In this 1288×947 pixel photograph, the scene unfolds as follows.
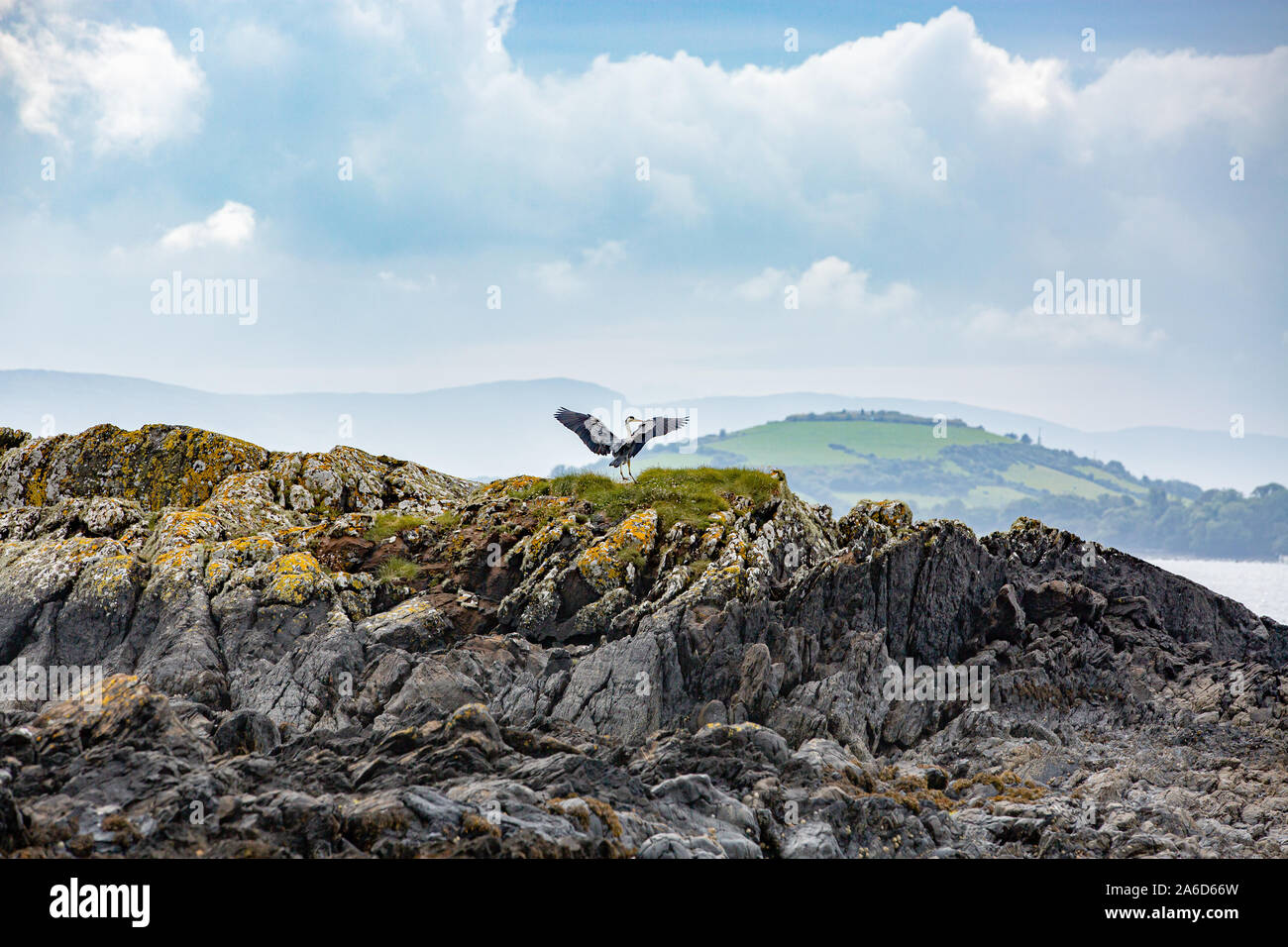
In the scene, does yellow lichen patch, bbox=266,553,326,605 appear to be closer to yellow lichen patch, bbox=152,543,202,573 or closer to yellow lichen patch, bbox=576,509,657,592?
yellow lichen patch, bbox=152,543,202,573

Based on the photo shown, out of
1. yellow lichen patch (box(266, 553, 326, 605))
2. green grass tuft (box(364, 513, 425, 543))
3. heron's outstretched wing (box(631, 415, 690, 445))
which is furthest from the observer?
heron's outstretched wing (box(631, 415, 690, 445))

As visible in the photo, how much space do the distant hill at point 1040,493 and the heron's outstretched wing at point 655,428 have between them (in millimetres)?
62628

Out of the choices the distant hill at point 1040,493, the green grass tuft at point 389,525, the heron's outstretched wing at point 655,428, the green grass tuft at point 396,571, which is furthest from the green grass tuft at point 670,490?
the distant hill at point 1040,493

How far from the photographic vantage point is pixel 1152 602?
24.8 metres

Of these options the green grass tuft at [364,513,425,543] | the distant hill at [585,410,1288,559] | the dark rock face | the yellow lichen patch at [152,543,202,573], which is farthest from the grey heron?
the distant hill at [585,410,1288,559]

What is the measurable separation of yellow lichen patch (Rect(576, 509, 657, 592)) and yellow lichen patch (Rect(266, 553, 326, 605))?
6.03 meters

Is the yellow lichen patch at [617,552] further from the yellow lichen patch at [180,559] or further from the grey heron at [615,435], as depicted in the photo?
the yellow lichen patch at [180,559]

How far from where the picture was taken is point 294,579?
21219 mm

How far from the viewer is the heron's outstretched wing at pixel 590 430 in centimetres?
2622

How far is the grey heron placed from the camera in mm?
25625

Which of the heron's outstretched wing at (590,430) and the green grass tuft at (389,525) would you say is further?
the heron's outstretched wing at (590,430)

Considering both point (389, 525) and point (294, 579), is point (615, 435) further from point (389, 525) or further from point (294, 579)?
point (294, 579)
